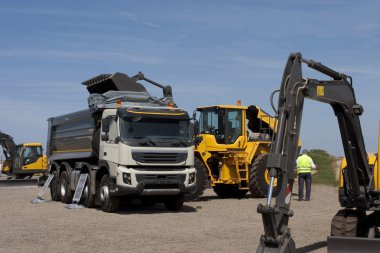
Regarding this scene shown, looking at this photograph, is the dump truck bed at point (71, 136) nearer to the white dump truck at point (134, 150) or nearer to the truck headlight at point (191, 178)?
the white dump truck at point (134, 150)

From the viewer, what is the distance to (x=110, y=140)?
677 inches

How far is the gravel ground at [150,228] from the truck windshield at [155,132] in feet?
6.63

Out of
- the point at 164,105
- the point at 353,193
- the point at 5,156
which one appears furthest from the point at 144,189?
the point at 5,156

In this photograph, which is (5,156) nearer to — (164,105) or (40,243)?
(164,105)

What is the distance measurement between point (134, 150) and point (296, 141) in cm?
820

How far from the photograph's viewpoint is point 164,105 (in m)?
19.0

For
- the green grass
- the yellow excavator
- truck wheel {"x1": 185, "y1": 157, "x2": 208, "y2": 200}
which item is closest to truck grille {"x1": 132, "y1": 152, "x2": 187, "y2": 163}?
truck wheel {"x1": 185, "y1": 157, "x2": 208, "y2": 200}

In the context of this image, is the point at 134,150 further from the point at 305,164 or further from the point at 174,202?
the point at 305,164

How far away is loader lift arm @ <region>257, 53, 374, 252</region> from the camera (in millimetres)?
8148

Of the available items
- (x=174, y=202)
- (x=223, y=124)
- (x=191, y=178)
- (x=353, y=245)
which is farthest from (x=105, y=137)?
(x=353, y=245)

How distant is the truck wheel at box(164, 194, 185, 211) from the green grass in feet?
50.6

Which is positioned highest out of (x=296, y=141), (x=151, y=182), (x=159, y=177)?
(x=296, y=141)

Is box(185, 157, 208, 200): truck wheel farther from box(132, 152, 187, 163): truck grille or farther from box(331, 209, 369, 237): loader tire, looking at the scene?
box(331, 209, 369, 237): loader tire

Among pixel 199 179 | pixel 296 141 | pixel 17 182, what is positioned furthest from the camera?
pixel 17 182
